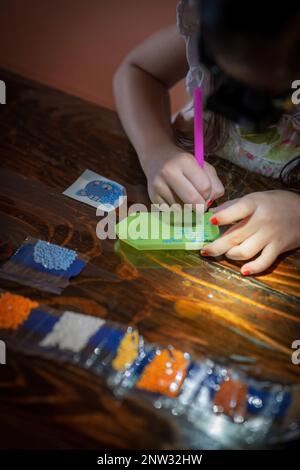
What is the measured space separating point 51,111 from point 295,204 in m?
0.67

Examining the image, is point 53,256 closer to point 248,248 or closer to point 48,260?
point 48,260

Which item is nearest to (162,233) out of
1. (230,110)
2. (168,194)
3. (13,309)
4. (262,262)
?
(168,194)

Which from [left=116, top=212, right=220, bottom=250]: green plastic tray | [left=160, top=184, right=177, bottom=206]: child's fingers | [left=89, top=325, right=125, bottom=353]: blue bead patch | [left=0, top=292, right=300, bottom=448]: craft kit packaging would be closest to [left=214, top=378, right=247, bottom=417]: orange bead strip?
[left=0, top=292, right=300, bottom=448]: craft kit packaging

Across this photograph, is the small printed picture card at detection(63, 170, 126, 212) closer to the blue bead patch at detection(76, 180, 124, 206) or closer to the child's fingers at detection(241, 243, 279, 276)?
the blue bead patch at detection(76, 180, 124, 206)

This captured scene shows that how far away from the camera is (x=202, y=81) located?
77 cm

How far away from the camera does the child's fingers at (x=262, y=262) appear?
792mm

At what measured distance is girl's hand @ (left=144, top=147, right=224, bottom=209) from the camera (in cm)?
84

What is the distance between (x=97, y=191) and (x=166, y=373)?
0.44 m

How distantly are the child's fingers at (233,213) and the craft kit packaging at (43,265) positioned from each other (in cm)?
26

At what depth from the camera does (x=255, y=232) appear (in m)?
0.81

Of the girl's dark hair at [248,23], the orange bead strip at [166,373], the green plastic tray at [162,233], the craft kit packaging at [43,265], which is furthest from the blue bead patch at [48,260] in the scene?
the girl's dark hair at [248,23]

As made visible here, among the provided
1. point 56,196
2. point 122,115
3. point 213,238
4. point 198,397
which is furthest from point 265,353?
point 122,115

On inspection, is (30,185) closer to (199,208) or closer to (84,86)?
(199,208)

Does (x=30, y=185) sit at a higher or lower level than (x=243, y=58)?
lower
